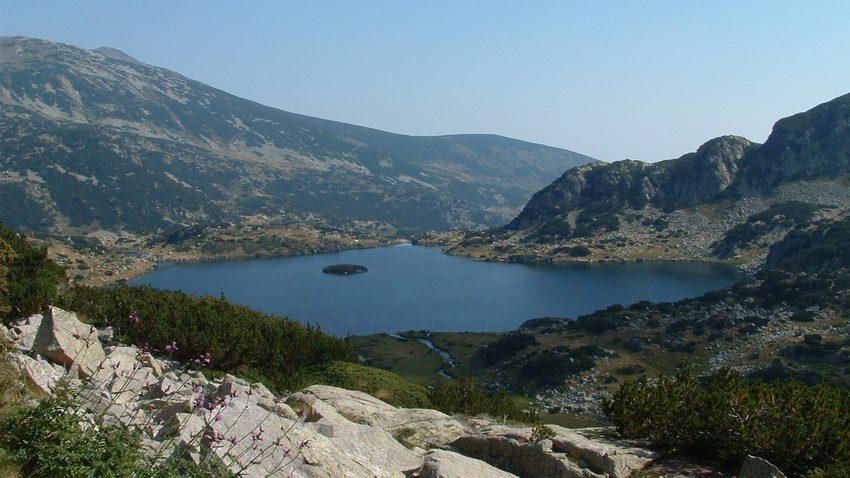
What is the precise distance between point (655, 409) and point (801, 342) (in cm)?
8228

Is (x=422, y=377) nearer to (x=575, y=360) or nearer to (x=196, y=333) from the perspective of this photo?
(x=575, y=360)

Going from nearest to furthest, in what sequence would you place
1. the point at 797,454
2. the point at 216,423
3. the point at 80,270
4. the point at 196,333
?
the point at 216,423 → the point at 797,454 → the point at 196,333 → the point at 80,270

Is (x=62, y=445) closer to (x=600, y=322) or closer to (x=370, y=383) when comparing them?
(x=370, y=383)

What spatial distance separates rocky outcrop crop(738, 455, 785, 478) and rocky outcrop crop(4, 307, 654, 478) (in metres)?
3.39

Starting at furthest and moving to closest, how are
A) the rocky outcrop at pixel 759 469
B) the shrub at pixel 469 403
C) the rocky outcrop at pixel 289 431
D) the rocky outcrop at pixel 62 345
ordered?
1. the shrub at pixel 469 403
2. the rocky outcrop at pixel 62 345
3. the rocky outcrop at pixel 759 469
4. the rocky outcrop at pixel 289 431

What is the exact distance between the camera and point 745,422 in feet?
56.5

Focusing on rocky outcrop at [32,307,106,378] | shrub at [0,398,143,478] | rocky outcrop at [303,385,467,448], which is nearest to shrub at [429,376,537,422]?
rocky outcrop at [303,385,467,448]

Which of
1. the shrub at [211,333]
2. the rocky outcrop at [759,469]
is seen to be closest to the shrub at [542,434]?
the rocky outcrop at [759,469]

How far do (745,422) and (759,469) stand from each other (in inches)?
127

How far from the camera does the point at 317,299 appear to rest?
172625 mm

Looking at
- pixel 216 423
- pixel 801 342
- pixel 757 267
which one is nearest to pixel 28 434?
pixel 216 423

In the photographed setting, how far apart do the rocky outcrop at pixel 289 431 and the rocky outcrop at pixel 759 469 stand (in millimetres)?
3387

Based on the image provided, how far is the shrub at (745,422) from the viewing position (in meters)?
16.5

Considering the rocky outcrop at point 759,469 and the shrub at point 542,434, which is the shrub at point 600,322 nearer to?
the shrub at point 542,434
